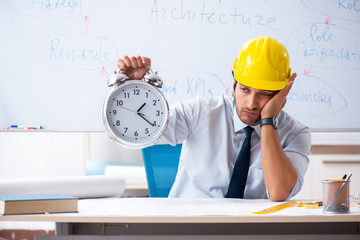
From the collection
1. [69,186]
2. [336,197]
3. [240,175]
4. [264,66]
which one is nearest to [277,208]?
[336,197]

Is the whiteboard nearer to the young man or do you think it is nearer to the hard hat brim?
the young man

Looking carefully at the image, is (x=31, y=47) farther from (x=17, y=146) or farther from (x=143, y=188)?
(x=143, y=188)

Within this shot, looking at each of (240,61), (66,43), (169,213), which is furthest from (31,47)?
(169,213)

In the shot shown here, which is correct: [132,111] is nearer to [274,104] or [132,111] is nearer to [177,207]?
[177,207]

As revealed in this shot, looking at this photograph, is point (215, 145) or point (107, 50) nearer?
point (215, 145)

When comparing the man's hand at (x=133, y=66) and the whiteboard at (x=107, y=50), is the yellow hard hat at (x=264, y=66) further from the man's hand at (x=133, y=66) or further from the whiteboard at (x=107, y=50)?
the whiteboard at (x=107, y=50)

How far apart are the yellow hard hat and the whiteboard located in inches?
49.4

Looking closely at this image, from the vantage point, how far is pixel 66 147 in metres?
3.32

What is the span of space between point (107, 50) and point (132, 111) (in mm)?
1612

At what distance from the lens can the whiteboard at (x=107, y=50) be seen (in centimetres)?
317

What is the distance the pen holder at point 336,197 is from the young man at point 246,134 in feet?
1.24

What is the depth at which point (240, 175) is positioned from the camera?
78.0 inches

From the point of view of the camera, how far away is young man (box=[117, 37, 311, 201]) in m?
1.88

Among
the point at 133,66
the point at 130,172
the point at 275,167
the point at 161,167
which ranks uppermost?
the point at 133,66
